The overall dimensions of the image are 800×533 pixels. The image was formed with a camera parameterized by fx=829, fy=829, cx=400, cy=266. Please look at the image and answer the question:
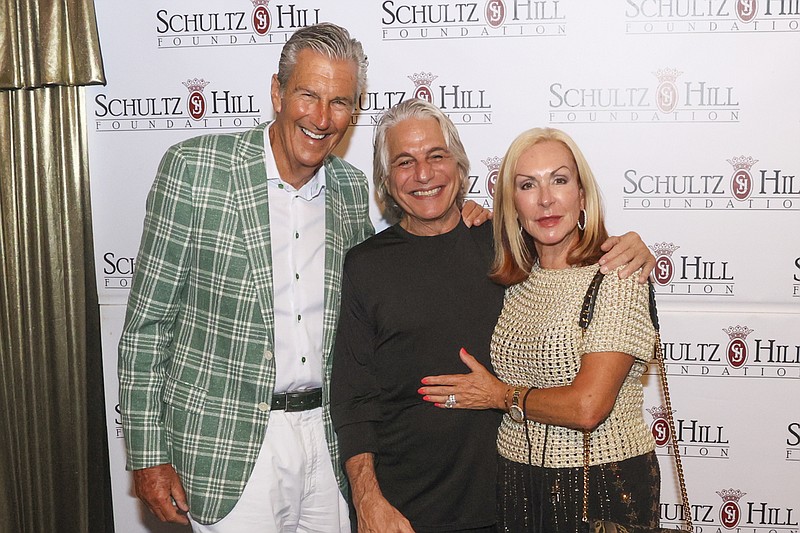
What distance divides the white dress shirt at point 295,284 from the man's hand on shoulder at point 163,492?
1.26 ft

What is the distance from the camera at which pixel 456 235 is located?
2316 mm

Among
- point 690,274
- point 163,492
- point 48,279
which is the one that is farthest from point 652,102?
point 48,279

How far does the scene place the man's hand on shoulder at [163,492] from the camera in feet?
7.29

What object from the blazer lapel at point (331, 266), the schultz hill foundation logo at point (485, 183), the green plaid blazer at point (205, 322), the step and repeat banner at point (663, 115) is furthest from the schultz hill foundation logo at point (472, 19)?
the green plaid blazer at point (205, 322)

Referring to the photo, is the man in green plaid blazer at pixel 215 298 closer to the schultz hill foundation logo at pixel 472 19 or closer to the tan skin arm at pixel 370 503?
the tan skin arm at pixel 370 503

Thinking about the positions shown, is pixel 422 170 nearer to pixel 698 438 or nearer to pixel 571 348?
pixel 571 348

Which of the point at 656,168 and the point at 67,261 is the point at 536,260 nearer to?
the point at 656,168

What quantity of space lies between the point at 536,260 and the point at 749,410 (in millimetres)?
1357

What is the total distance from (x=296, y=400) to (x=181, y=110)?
1468 mm

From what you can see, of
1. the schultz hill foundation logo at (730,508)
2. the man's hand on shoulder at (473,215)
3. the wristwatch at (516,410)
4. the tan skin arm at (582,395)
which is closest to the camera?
the tan skin arm at (582,395)

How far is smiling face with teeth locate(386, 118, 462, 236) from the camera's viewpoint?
224 centimetres

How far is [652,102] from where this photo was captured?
2969 mm

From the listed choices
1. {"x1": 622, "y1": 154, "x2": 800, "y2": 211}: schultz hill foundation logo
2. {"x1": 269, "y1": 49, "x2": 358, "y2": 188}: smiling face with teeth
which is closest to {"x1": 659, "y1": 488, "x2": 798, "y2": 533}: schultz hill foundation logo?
{"x1": 622, "y1": 154, "x2": 800, "y2": 211}: schultz hill foundation logo

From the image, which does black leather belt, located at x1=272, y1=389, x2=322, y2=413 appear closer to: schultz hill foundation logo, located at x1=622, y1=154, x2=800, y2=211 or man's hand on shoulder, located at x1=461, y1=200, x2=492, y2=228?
man's hand on shoulder, located at x1=461, y1=200, x2=492, y2=228
